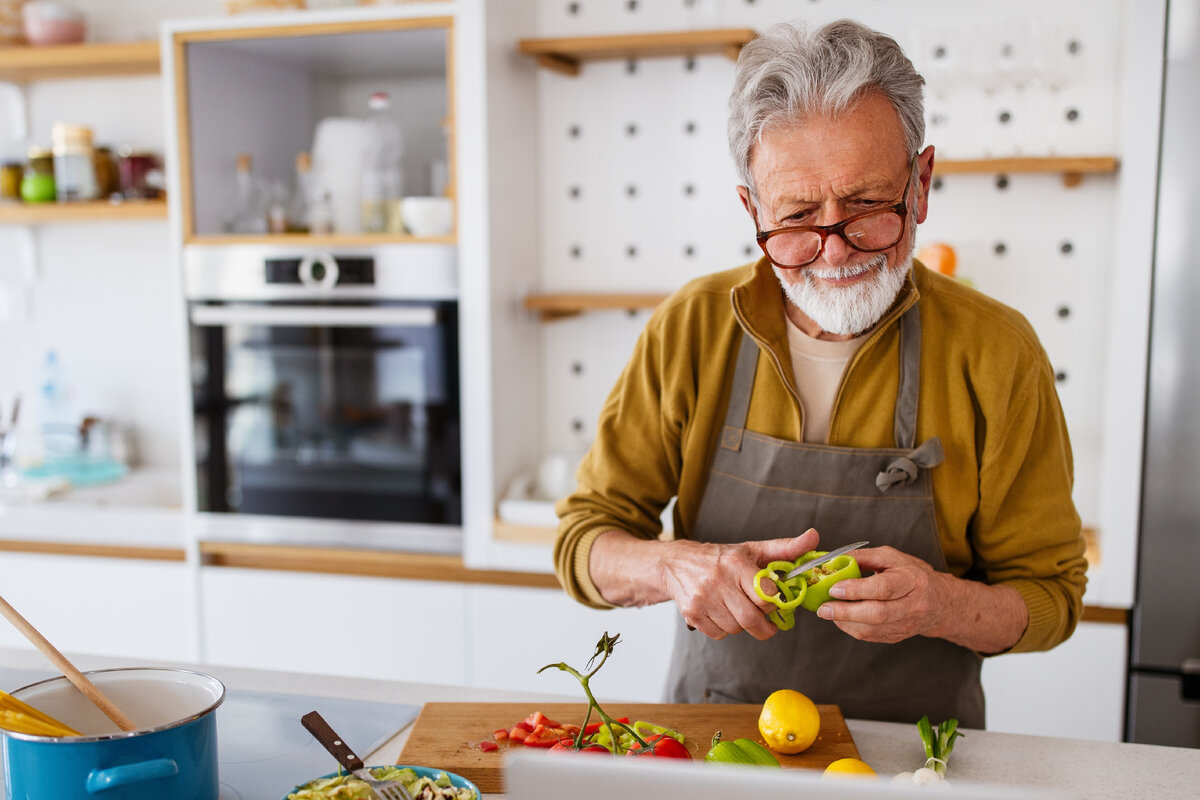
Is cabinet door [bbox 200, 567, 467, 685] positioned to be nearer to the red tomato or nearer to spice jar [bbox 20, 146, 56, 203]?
spice jar [bbox 20, 146, 56, 203]

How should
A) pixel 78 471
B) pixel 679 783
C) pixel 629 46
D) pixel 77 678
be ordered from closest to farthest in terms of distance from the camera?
pixel 679 783 → pixel 77 678 → pixel 629 46 → pixel 78 471

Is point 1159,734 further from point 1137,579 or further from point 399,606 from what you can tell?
point 399,606

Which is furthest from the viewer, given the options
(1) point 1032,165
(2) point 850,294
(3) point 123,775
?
(1) point 1032,165

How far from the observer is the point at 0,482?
288 centimetres

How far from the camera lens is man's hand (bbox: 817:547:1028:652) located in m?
1.17

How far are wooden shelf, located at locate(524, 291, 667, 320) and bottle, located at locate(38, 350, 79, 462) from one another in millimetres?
1450

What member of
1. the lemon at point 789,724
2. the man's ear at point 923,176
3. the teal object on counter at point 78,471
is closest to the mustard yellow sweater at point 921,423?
the man's ear at point 923,176

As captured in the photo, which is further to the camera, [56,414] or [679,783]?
[56,414]

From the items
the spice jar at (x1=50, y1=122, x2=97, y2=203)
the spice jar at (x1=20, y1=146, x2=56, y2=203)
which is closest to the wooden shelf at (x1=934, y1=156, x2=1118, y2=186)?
the spice jar at (x1=50, y1=122, x2=97, y2=203)

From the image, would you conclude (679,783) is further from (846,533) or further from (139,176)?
(139,176)

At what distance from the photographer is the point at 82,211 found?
273cm

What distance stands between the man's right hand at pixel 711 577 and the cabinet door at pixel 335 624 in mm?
1196

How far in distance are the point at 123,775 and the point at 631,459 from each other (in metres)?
0.81

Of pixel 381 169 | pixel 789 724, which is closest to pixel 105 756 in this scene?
pixel 789 724
